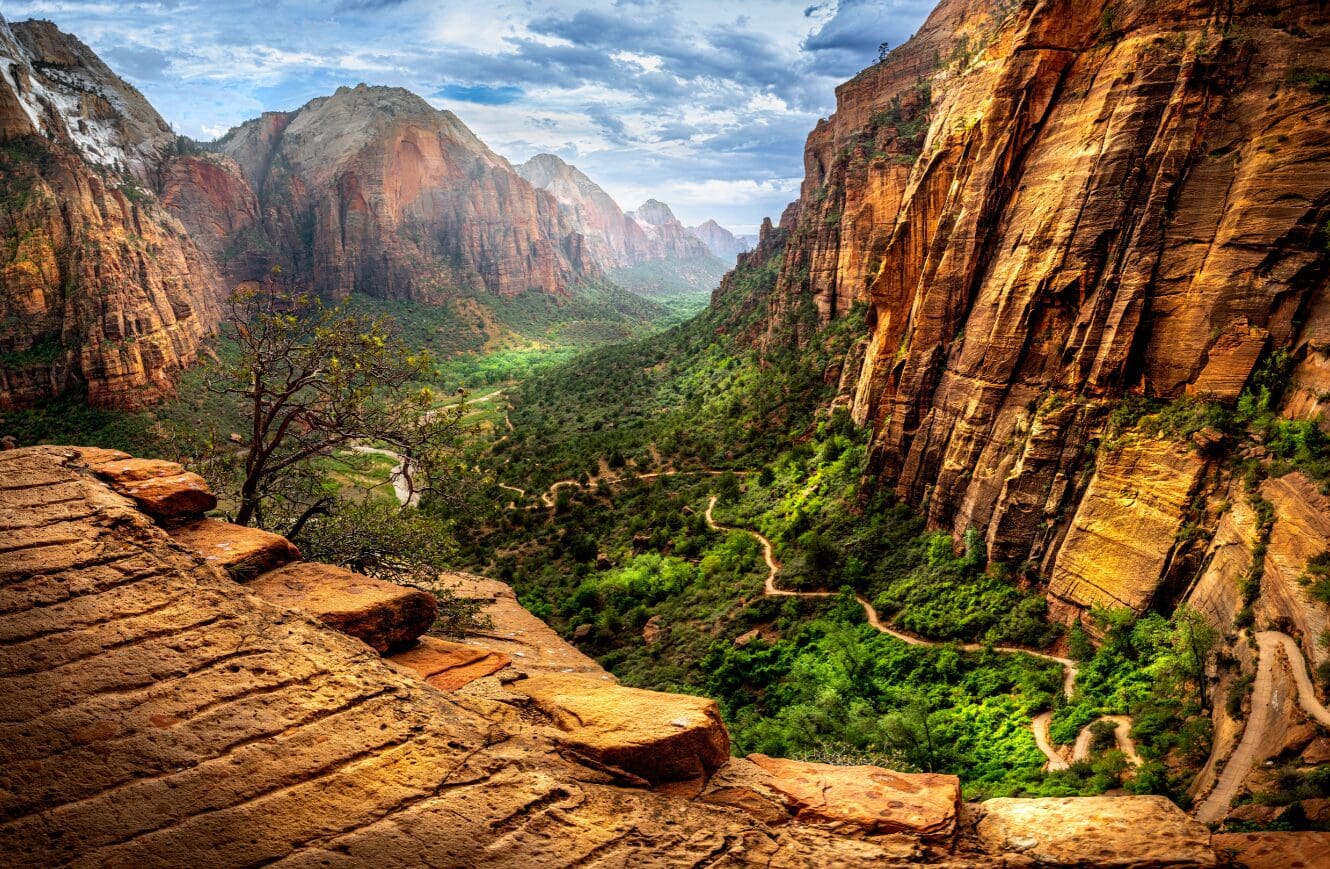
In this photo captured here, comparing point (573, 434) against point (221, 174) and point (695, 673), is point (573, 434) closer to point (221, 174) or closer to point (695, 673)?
point (695, 673)

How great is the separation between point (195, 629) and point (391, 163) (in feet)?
663

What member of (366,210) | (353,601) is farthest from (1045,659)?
(366,210)

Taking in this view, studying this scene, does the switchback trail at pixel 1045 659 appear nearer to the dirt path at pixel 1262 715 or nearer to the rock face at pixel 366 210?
the dirt path at pixel 1262 715

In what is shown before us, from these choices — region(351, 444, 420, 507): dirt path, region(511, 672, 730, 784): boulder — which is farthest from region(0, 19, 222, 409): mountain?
region(511, 672, 730, 784): boulder

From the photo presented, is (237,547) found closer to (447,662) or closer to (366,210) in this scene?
(447,662)

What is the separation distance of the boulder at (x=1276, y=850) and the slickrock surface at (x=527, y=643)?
1015 cm

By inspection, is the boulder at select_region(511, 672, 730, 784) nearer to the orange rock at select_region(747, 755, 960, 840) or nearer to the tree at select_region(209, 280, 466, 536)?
the orange rock at select_region(747, 755, 960, 840)

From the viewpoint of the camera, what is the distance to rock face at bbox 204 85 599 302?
159125mm

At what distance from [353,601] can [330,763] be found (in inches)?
138

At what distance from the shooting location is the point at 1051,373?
25.1 meters

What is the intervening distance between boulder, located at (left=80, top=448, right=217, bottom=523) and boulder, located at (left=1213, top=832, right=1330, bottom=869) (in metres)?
14.7

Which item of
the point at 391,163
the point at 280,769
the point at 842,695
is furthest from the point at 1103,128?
the point at 391,163

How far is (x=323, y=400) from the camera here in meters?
14.9

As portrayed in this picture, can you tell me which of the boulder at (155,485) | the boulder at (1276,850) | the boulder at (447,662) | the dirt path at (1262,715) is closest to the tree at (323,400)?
the boulder at (155,485)
